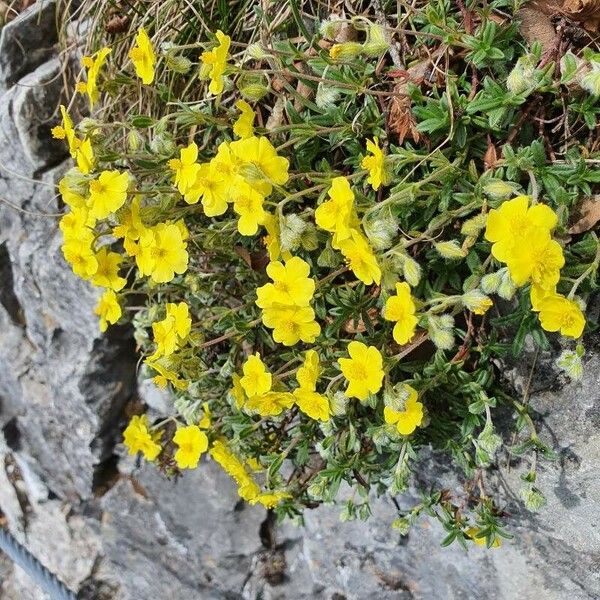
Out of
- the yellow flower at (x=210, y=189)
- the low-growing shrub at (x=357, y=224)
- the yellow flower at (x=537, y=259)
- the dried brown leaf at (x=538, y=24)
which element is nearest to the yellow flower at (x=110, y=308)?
the low-growing shrub at (x=357, y=224)

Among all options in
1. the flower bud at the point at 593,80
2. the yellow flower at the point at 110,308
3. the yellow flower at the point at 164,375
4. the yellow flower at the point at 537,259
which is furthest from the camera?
the yellow flower at the point at 110,308

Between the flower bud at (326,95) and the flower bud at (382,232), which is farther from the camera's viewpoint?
the flower bud at (326,95)

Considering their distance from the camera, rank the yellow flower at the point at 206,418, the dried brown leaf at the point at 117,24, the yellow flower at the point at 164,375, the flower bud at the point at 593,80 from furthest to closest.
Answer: the dried brown leaf at the point at 117,24
the yellow flower at the point at 206,418
the yellow flower at the point at 164,375
the flower bud at the point at 593,80

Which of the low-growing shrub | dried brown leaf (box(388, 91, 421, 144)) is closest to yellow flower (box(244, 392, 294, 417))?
the low-growing shrub

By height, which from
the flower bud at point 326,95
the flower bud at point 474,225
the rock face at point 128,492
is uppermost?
the flower bud at point 326,95

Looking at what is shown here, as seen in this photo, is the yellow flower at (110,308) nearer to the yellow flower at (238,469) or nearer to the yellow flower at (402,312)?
the yellow flower at (238,469)

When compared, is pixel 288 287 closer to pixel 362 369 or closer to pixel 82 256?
pixel 362 369
